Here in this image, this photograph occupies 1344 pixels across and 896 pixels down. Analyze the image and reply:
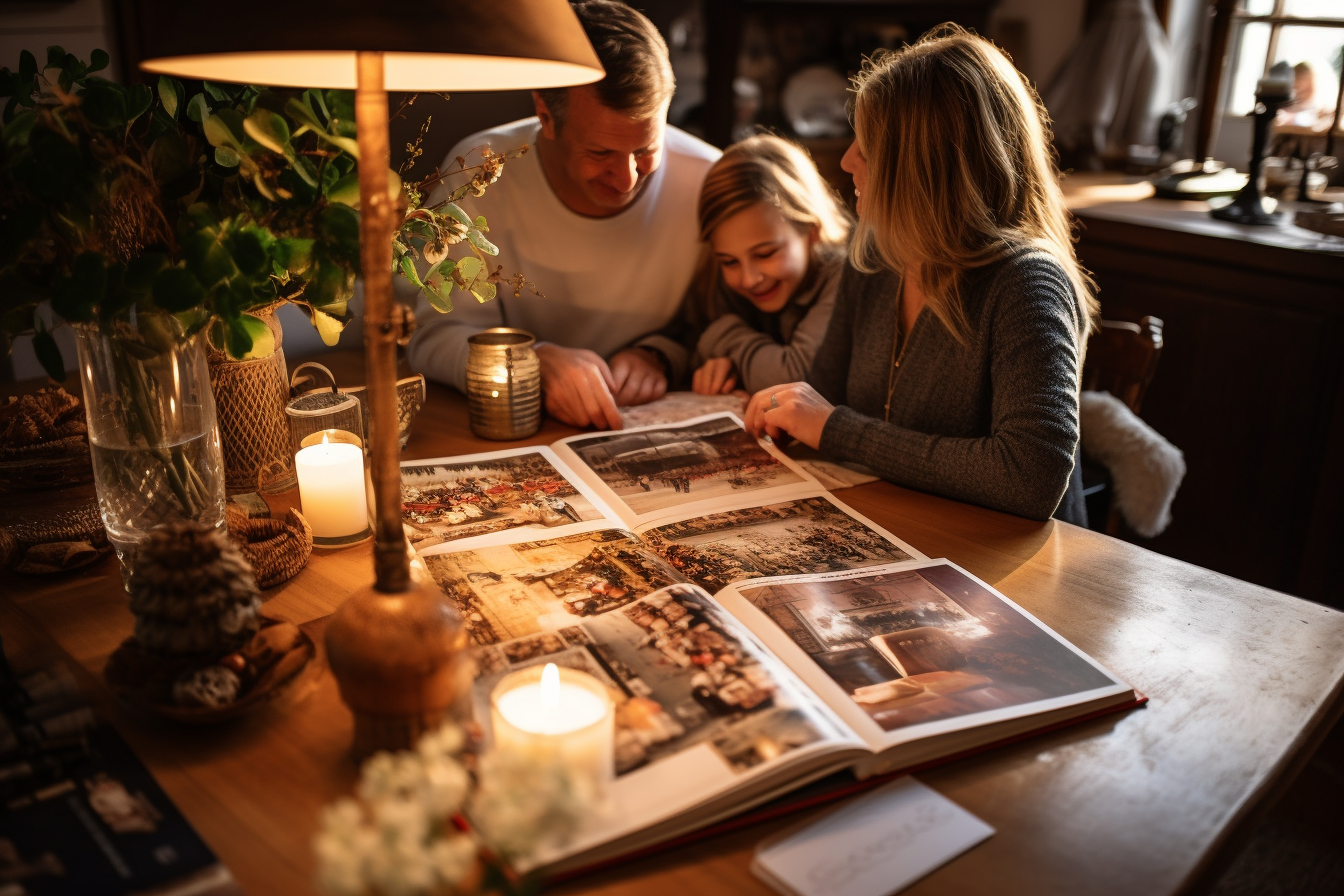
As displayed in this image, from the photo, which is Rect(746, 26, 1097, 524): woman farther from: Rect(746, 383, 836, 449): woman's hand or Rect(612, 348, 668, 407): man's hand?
Rect(612, 348, 668, 407): man's hand

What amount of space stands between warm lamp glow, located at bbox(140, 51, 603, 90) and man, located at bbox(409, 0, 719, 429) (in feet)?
2.33

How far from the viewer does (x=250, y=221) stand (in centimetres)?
94

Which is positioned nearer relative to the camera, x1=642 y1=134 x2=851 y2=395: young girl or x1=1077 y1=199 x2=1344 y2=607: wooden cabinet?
x1=642 y1=134 x2=851 y2=395: young girl

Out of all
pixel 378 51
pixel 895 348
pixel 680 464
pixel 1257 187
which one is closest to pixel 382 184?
pixel 378 51

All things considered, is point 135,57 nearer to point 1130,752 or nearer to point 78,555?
point 78,555

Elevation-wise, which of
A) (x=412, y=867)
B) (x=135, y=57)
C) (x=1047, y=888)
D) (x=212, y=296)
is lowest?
(x=1047, y=888)

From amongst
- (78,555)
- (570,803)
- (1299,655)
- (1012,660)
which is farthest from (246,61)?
(1299,655)

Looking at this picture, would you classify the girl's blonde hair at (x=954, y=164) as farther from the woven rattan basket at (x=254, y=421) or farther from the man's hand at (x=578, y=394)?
the woven rattan basket at (x=254, y=421)

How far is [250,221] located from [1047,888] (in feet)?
2.76

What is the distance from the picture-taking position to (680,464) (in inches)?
50.7

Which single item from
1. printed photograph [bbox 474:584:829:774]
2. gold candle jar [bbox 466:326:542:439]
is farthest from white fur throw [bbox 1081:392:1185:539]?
printed photograph [bbox 474:584:829:774]

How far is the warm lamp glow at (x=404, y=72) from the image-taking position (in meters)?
0.78

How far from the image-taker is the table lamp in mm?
635

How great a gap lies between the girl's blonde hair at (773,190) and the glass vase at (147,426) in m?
0.97
